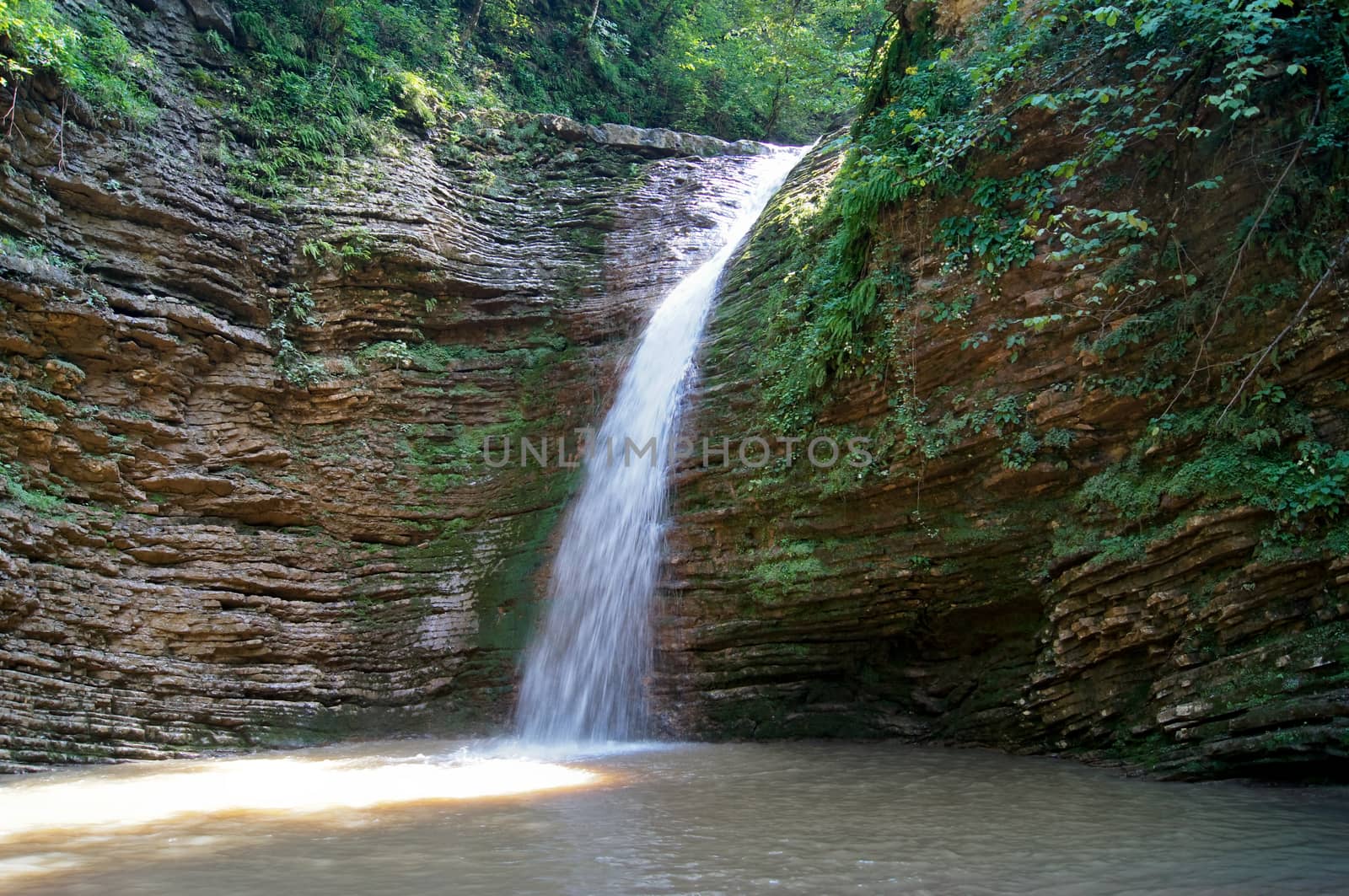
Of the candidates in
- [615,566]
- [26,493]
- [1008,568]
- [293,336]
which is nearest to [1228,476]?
[1008,568]

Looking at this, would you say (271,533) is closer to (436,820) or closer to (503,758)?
(503,758)

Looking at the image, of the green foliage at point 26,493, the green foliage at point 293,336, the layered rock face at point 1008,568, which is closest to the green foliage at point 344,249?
the green foliage at point 293,336

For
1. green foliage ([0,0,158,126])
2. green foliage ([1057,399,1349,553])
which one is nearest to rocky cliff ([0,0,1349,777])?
green foliage ([1057,399,1349,553])

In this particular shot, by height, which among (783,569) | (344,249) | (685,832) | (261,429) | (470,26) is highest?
(470,26)

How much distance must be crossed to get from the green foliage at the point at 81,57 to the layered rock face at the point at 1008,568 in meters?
8.33

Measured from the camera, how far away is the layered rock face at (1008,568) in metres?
5.71

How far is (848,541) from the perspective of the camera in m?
8.30

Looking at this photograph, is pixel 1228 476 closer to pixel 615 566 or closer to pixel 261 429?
pixel 615 566

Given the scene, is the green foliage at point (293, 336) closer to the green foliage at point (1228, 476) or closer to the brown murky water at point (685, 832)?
the brown murky water at point (685, 832)

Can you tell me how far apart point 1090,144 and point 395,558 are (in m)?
8.93

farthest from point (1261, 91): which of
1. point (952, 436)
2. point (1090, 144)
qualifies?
point (952, 436)

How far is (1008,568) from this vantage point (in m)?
7.39

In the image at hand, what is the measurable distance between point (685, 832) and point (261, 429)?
28.2 feet

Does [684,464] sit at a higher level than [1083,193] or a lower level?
lower
